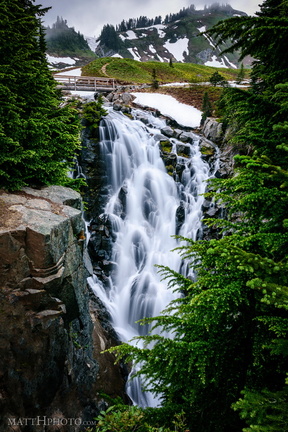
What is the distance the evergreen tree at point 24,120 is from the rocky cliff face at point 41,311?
2.14 ft

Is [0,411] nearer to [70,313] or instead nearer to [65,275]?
[70,313]

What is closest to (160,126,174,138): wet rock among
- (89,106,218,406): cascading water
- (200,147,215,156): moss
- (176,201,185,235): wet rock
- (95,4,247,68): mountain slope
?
(89,106,218,406): cascading water

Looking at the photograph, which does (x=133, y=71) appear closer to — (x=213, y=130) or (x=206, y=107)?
(x=206, y=107)

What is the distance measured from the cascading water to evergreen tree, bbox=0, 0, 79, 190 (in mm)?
7340

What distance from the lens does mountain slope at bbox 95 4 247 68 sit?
141375mm

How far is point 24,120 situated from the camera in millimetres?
6527

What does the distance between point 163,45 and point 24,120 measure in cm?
19833

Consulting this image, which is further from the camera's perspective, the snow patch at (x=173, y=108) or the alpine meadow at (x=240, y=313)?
the snow patch at (x=173, y=108)

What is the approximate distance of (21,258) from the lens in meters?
5.74

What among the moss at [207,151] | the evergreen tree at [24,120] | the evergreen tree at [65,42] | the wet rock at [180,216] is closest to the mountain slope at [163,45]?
the evergreen tree at [65,42]

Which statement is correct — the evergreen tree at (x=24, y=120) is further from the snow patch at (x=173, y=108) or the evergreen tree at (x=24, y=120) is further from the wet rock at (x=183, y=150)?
the snow patch at (x=173, y=108)

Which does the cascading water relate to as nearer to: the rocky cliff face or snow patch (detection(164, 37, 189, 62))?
the rocky cliff face

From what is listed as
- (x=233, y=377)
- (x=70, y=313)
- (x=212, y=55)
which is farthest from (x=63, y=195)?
(x=212, y=55)

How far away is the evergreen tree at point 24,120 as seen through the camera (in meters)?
6.23
